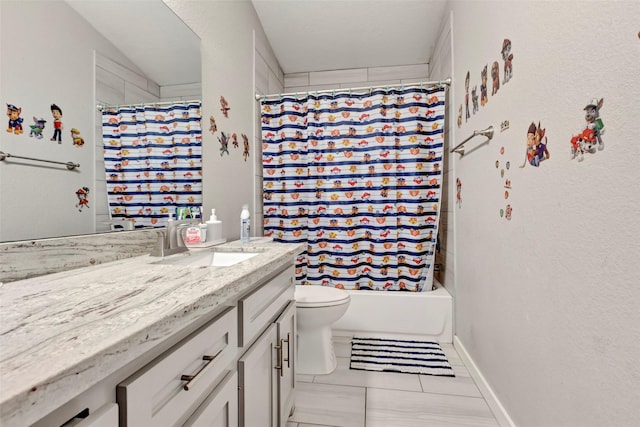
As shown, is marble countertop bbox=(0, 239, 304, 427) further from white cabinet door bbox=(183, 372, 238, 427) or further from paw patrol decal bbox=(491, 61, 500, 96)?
paw patrol decal bbox=(491, 61, 500, 96)

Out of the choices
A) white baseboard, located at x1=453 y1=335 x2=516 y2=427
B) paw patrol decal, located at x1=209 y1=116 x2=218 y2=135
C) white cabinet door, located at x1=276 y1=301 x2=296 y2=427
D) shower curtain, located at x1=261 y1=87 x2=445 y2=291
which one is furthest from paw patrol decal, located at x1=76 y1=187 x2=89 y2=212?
white baseboard, located at x1=453 y1=335 x2=516 y2=427

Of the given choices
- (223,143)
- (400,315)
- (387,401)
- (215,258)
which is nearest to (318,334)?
(387,401)

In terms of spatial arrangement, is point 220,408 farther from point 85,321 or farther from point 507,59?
point 507,59

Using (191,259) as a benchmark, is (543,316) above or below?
below

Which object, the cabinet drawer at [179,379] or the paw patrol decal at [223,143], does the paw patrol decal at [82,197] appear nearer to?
the cabinet drawer at [179,379]

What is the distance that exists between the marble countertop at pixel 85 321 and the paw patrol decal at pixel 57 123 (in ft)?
1.31

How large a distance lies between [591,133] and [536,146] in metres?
0.28

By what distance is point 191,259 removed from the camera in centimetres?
129

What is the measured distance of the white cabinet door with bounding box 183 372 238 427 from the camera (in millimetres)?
655

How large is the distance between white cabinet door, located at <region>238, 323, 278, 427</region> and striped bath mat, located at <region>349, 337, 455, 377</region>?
3.21 feet

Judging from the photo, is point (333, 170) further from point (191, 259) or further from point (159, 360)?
point (159, 360)

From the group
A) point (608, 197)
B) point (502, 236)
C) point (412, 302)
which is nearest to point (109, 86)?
point (608, 197)

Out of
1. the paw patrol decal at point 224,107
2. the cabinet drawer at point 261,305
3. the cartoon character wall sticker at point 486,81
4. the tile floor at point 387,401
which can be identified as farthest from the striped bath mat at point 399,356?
the paw patrol decal at point 224,107

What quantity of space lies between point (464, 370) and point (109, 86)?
88.2 inches
